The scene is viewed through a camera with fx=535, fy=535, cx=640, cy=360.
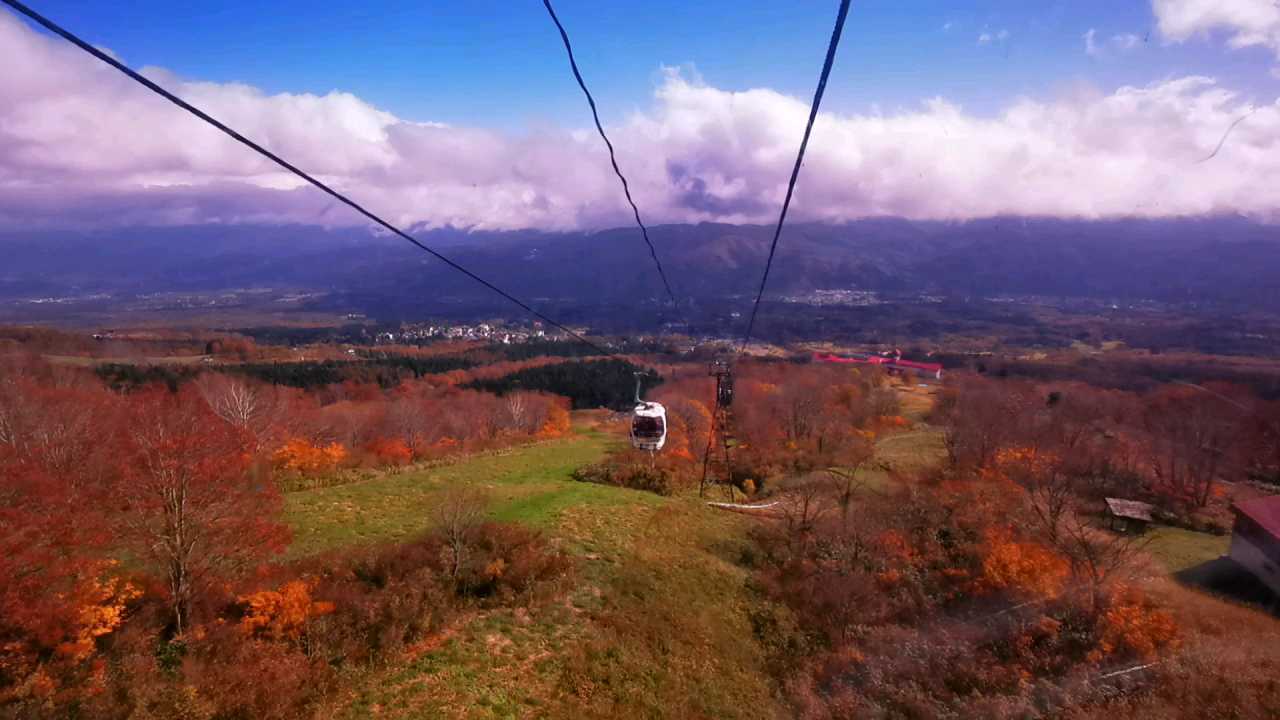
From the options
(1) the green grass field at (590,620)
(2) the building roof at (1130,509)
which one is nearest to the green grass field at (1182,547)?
(2) the building roof at (1130,509)

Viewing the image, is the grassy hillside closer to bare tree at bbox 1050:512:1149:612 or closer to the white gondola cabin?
the white gondola cabin

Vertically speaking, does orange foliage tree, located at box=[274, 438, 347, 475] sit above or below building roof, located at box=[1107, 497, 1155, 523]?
above

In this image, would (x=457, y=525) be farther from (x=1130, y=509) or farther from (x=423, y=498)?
(x=1130, y=509)

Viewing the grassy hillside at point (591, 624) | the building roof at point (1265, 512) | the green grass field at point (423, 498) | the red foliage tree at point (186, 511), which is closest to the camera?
the red foliage tree at point (186, 511)

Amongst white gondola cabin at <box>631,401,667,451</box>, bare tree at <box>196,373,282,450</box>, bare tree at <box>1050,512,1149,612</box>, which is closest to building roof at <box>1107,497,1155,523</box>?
bare tree at <box>1050,512,1149,612</box>

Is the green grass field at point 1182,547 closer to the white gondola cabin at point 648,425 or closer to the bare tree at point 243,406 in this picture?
the white gondola cabin at point 648,425

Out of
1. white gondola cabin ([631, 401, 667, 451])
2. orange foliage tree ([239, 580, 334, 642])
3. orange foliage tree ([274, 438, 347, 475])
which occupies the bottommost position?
orange foliage tree ([274, 438, 347, 475])
